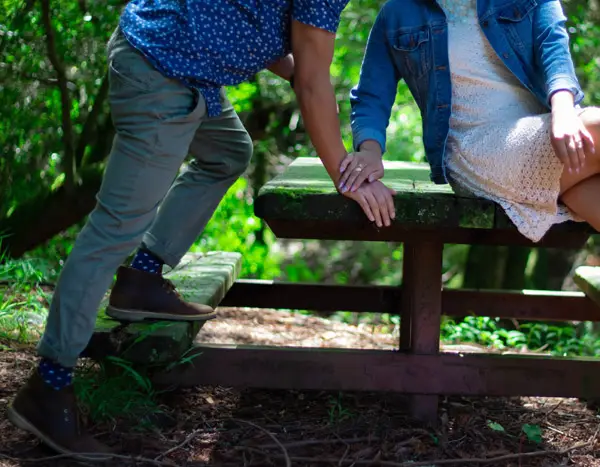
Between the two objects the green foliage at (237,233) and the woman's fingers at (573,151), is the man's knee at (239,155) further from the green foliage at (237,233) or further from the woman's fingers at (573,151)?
the green foliage at (237,233)

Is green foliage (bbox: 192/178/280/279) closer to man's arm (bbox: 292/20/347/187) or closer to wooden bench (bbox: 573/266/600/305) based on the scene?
wooden bench (bbox: 573/266/600/305)

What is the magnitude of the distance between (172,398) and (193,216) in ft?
2.40

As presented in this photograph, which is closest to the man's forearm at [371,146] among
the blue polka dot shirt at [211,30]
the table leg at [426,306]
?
the table leg at [426,306]

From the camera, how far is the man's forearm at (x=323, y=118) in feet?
9.06

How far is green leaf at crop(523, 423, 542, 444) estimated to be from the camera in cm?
310

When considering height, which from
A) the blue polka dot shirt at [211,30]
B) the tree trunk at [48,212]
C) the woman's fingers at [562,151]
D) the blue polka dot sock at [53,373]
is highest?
the blue polka dot shirt at [211,30]

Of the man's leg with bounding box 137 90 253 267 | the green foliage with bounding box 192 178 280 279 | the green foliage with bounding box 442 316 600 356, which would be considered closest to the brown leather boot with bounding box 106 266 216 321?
the man's leg with bounding box 137 90 253 267

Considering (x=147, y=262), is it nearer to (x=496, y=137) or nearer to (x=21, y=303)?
(x=21, y=303)

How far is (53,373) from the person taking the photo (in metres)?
2.65

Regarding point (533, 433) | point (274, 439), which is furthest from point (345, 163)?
point (533, 433)

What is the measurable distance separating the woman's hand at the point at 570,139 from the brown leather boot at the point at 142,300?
141cm

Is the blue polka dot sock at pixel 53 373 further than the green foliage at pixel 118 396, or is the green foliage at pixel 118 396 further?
the green foliage at pixel 118 396

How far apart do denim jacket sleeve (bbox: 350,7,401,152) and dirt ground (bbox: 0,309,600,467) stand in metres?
1.03

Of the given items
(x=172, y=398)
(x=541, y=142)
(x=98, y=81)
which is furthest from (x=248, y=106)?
(x=541, y=142)
